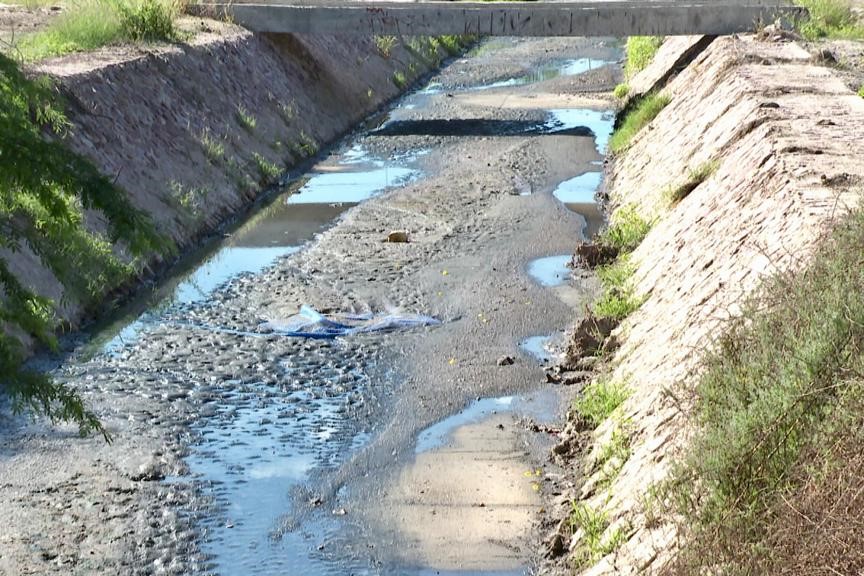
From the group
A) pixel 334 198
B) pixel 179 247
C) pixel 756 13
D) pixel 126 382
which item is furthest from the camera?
pixel 756 13

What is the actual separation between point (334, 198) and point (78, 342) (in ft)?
25.4

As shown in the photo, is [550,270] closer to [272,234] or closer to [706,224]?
[706,224]

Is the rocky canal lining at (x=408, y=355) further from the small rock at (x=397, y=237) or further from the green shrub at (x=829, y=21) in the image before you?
the green shrub at (x=829, y=21)

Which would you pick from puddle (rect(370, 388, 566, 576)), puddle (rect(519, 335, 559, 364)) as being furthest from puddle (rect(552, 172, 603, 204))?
puddle (rect(370, 388, 566, 576))

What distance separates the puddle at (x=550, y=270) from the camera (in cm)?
1578

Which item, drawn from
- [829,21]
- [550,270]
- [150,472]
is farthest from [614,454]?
[829,21]

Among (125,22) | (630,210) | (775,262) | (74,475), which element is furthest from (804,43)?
(74,475)

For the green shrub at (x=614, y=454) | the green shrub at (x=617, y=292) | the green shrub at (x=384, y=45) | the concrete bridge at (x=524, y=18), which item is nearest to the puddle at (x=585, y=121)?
the concrete bridge at (x=524, y=18)

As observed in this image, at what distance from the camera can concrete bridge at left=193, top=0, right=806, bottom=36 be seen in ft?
86.7

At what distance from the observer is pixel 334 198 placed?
20.7 meters

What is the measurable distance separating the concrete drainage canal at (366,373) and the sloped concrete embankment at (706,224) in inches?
34.1

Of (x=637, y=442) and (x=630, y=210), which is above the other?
(x=637, y=442)

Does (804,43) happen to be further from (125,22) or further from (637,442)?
(637,442)

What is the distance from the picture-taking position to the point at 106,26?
22938mm
